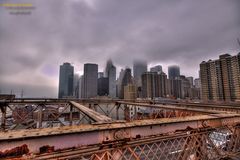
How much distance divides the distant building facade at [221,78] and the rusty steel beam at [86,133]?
102448 millimetres

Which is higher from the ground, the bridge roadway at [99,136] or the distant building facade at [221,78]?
the distant building facade at [221,78]

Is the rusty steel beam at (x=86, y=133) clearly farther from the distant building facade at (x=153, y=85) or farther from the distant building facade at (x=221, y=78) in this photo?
the distant building facade at (x=153, y=85)

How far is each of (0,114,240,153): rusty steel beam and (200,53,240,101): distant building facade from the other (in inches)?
4033

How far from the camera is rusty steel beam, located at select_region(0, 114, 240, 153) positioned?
210cm

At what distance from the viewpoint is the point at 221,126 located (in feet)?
13.9

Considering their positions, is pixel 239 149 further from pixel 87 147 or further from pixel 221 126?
pixel 87 147

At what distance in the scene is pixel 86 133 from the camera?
8.28 feet

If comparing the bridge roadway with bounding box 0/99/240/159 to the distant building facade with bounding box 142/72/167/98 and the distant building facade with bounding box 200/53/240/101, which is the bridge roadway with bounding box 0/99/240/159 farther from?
the distant building facade with bounding box 142/72/167/98

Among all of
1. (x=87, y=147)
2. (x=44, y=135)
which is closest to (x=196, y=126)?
(x=87, y=147)

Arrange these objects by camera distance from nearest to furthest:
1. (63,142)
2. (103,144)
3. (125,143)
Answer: (63,142)
(103,144)
(125,143)

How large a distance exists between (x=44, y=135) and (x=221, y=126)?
4895 millimetres

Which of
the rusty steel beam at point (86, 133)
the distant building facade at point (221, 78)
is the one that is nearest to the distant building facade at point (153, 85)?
the distant building facade at point (221, 78)

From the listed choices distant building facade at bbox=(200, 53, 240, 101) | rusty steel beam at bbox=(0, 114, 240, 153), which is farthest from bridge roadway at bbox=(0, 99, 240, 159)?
distant building facade at bbox=(200, 53, 240, 101)

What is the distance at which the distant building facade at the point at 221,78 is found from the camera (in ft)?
275
